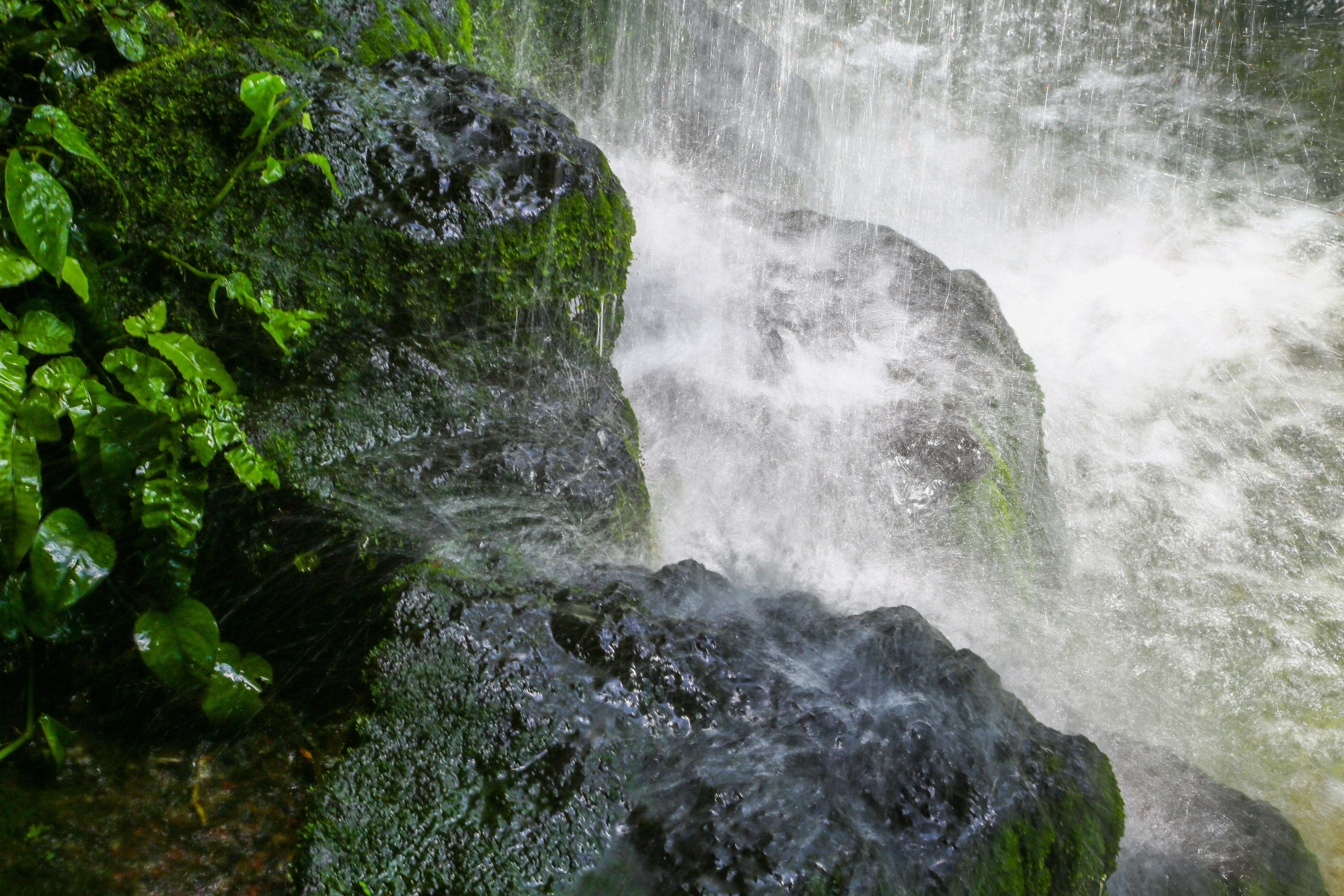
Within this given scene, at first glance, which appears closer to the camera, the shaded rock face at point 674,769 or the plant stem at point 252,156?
the shaded rock face at point 674,769

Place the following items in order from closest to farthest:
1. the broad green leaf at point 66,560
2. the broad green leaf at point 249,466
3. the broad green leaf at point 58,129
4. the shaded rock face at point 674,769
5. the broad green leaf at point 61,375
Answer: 1. the shaded rock face at point 674,769
2. the broad green leaf at point 66,560
3. the broad green leaf at point 61,375
4. the broad green leaf at point 249,466
5. the broad green leaf at point 58,129

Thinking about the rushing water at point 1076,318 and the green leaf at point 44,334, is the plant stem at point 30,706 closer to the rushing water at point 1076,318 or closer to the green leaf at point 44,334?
the green leaf at point 44,334

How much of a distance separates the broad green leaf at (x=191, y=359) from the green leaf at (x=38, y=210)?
30 cm

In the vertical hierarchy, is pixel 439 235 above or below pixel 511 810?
above

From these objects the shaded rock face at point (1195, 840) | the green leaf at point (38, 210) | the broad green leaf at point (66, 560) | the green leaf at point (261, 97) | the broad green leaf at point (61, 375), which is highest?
the green leaf at point (261, 97)

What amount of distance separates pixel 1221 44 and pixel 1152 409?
635 cm

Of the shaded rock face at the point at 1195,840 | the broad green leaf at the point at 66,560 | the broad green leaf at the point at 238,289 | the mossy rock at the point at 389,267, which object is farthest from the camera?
the shaded rock face at the point at 1195,840

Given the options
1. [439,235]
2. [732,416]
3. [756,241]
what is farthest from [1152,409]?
[439,235]

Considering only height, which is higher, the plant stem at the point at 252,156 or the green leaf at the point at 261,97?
the green leaf at the point at 261,97

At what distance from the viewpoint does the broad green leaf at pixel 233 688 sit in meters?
2.01

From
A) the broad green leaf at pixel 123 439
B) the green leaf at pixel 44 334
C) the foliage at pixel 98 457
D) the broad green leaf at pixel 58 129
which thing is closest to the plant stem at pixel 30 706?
the foliage at pixel 98 457

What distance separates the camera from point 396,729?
1.89 meters

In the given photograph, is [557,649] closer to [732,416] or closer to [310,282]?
[310,282]

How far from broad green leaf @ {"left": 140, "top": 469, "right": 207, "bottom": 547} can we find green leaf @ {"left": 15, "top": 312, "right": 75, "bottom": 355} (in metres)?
0.45
